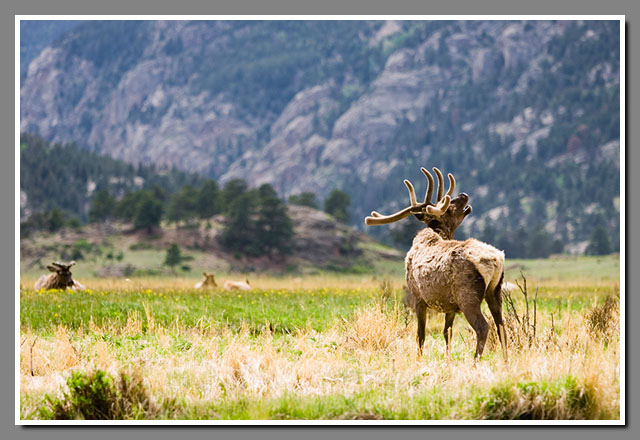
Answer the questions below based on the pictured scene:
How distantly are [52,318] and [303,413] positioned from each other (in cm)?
797

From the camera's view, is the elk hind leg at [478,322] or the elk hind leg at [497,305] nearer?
the elk hind leg at [478,322]

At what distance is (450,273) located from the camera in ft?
34.5

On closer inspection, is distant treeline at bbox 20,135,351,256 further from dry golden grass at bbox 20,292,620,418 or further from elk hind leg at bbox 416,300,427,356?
elk hind leg at bbox 416,300,427,356

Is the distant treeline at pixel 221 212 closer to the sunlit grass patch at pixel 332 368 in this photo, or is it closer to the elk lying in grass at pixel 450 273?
the sunlit grass patch at pixel 332 368

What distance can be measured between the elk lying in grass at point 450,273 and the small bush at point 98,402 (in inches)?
150

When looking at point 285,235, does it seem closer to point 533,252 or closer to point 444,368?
point 533,252

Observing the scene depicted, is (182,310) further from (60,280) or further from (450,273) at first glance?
(60,280)

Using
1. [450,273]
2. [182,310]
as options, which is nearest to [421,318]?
[450,273]

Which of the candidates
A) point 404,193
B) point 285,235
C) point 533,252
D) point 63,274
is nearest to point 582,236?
point 533,252

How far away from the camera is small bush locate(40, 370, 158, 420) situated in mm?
8914

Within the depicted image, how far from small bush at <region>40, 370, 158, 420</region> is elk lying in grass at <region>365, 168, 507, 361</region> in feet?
12.5

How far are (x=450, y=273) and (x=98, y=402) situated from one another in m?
4.35

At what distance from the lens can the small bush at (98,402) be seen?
29.2 ft

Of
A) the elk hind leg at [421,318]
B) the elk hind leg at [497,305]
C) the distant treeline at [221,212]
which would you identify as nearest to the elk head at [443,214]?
the elk hind leg at [421,318]
